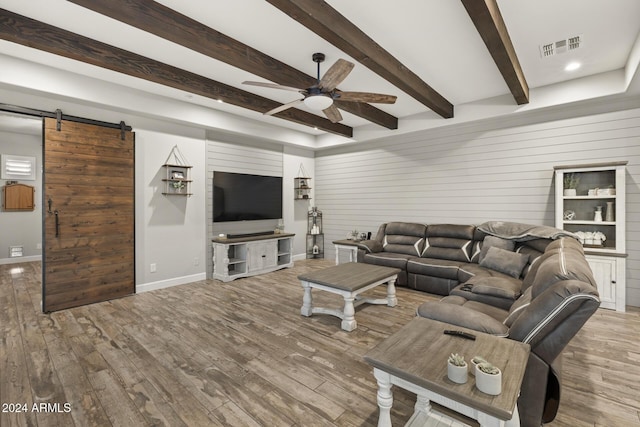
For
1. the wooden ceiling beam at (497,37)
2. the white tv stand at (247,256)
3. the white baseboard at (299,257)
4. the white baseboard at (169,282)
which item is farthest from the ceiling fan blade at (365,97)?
the white baseboard at (299,257)

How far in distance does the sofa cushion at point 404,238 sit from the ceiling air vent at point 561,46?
2955 mm

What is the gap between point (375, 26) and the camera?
2.81 meters

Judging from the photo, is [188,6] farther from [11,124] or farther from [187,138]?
[11,124]

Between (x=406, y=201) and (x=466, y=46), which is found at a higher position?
(x=466, y=46)

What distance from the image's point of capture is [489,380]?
1.21 m

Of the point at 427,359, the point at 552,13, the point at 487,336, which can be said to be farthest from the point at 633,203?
the point at 427,359

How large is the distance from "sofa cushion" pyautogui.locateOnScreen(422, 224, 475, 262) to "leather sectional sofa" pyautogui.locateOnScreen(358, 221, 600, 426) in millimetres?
15

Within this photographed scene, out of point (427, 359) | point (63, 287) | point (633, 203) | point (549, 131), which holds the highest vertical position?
point (549, 131)

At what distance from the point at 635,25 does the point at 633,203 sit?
86.5 inches

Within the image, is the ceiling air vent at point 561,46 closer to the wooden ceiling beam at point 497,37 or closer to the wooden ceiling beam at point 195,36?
the wooden ceiling beam at point 497,37

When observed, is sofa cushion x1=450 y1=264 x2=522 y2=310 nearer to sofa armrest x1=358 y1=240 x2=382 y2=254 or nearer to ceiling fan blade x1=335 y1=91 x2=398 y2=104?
sofa armrest x1=358 y1=240 x2=382 y2=254

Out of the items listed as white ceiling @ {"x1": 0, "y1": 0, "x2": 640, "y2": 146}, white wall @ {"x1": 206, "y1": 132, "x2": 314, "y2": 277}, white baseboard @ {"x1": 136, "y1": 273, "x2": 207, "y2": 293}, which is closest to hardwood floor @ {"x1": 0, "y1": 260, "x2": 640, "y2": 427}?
white baseboard @ {"x1": 136, "y1": 273, "x2": 207, "y2": 293}

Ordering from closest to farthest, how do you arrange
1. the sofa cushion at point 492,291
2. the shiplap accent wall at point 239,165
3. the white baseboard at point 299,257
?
the sofa cushion at point 492,291 → the shiplap accent wall at point 239,165 → the white baseboard at point 299,257

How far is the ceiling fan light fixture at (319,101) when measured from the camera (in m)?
3.17
